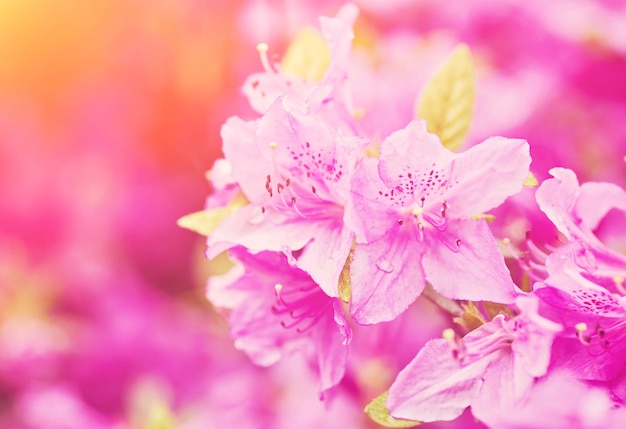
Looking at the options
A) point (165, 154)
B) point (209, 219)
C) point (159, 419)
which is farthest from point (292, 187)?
point (165, 154)

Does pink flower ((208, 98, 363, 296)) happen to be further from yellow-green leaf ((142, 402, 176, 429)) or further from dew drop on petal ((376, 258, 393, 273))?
yellow-green leaf ((142, 402, 176, 429))

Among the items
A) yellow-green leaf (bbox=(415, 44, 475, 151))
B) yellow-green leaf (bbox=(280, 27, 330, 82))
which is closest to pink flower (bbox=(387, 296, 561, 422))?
yellow-green leaf (bbox=(415, 44, 475, 151))

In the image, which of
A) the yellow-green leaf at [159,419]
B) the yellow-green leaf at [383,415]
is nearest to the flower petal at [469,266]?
the yellow-green leaf at [383,415]

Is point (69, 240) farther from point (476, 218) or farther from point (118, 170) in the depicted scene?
point (476, 218)

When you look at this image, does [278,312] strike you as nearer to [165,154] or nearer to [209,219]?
[209,219]

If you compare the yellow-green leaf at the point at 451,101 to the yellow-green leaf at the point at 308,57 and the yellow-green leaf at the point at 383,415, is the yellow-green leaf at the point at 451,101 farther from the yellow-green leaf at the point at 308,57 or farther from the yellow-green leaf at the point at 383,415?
the yellow-green leaf at the point at 383,415
